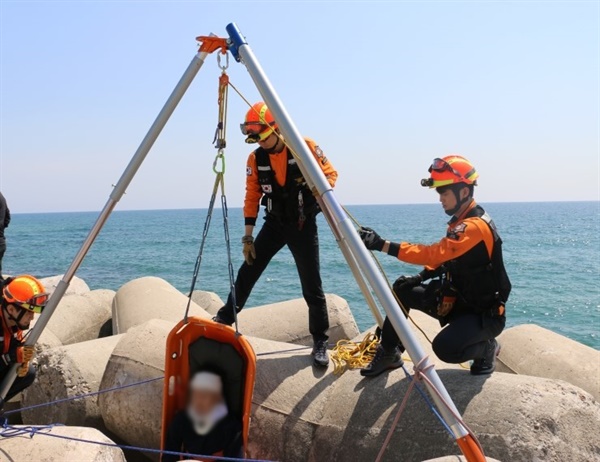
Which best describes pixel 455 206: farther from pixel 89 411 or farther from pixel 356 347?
pixel 89 411

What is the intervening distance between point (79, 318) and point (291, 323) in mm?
3827

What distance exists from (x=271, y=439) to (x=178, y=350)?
110 cm

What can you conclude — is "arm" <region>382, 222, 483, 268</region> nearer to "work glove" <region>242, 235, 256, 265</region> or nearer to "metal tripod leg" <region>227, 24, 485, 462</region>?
"metal tripod leg" <region>227, 24, 485, 462</region>

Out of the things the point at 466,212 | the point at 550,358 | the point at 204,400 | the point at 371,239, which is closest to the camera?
the point at 371,239

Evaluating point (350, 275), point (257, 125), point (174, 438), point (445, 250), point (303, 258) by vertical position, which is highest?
point (257, 125)

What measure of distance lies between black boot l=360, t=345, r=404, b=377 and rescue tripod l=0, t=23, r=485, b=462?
364 mm

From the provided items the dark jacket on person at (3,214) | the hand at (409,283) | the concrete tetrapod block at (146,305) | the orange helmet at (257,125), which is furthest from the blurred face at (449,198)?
the concrete tetrapod block at (146,305)

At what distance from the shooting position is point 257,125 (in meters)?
4.84

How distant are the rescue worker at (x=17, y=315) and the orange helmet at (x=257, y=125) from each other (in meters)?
2.32

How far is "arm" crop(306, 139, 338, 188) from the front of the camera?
482cm

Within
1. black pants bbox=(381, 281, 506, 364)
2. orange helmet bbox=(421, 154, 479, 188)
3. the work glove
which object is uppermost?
orange helmet bbox=(421, 154, 479, 188)

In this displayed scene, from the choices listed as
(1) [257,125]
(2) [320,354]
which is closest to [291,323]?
(2) [320,354]

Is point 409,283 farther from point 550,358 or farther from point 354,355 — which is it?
point 550,358

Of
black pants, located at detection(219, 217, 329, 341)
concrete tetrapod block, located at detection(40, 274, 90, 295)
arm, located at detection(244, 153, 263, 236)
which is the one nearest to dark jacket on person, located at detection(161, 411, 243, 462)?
black pants, located at detection(219, 217, 329, 341)
